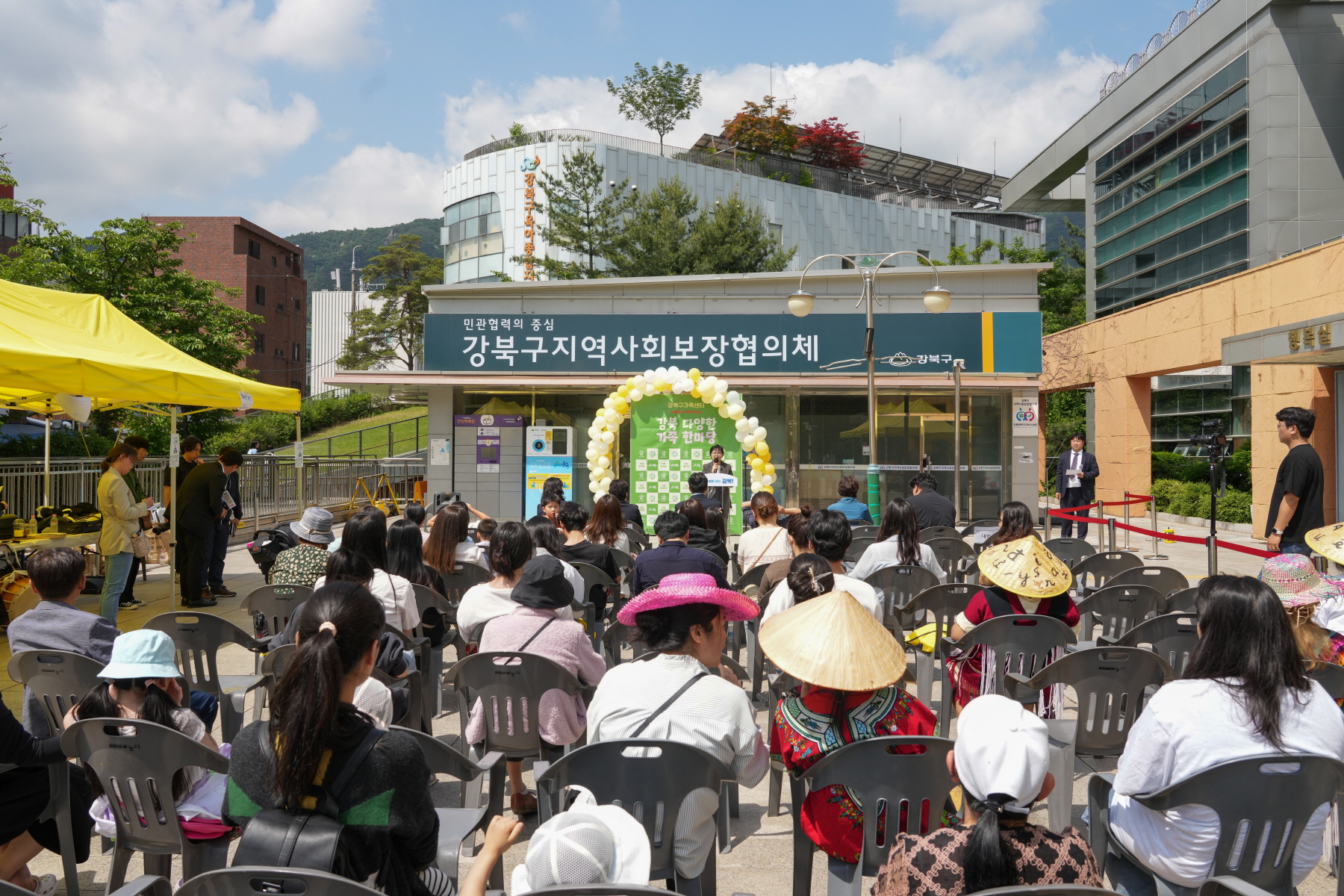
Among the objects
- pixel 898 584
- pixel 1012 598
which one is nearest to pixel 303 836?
pixel 1012 598

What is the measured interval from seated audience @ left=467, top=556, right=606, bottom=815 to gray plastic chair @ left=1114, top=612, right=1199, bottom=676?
2676 millimetres

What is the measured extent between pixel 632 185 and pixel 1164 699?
1525 inches

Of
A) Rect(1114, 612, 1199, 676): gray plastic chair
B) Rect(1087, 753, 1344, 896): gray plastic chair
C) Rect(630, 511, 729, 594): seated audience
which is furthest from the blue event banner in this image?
Rect(1087, 753, 1344, 896): gray plastic chair

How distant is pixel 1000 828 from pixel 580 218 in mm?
34688

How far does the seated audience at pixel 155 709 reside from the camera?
120 inches

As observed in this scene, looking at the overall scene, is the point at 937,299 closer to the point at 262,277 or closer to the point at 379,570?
the point at 379,570

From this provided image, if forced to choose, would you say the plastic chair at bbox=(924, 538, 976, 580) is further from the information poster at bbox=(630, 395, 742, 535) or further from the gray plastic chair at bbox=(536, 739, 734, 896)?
the information poster at bbox=(630, 395, 742, 535)

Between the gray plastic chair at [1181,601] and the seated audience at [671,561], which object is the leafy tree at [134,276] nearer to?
the seated audience at [671,561]

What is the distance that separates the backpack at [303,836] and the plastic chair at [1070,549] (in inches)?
297

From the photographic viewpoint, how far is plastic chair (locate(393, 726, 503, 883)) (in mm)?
2658

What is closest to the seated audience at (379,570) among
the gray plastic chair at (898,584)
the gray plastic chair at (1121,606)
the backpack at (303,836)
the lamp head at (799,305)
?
the backpack at (303,836)

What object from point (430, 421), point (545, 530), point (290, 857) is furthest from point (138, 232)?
point (290, 857)

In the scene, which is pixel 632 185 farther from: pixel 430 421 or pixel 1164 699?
pixel 1164 699

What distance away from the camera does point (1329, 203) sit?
54.9 ft
